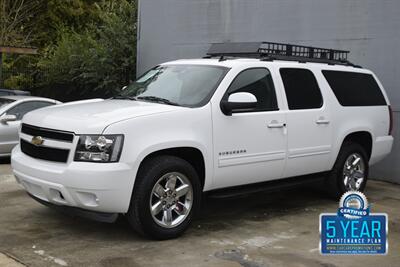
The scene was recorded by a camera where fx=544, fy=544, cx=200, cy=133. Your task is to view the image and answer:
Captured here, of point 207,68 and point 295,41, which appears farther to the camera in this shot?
point 295,41

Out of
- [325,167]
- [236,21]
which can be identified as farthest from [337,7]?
[325,167]

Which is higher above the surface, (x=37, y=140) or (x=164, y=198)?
(x=37, y=140)

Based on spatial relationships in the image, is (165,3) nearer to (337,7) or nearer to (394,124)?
(337,7)

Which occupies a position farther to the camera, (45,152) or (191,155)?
(191,155)

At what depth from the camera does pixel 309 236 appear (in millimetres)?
5777

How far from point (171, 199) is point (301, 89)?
7.74 feet

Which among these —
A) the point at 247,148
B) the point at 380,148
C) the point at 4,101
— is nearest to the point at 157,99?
the point at 247,148

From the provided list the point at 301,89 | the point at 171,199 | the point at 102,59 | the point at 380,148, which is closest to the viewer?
the point at 171,199

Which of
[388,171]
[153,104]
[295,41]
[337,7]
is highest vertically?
[337,7]

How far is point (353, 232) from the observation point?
4.57 meters

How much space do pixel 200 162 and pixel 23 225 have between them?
6.71ft

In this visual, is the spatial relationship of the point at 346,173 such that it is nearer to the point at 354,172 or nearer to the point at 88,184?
the point at 354,172

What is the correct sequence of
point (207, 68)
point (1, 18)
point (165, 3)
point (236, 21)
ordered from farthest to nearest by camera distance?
point (1, 18)
point (165, 3)
point (236, 21)
point (207, 68)

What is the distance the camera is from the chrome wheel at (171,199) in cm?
536
